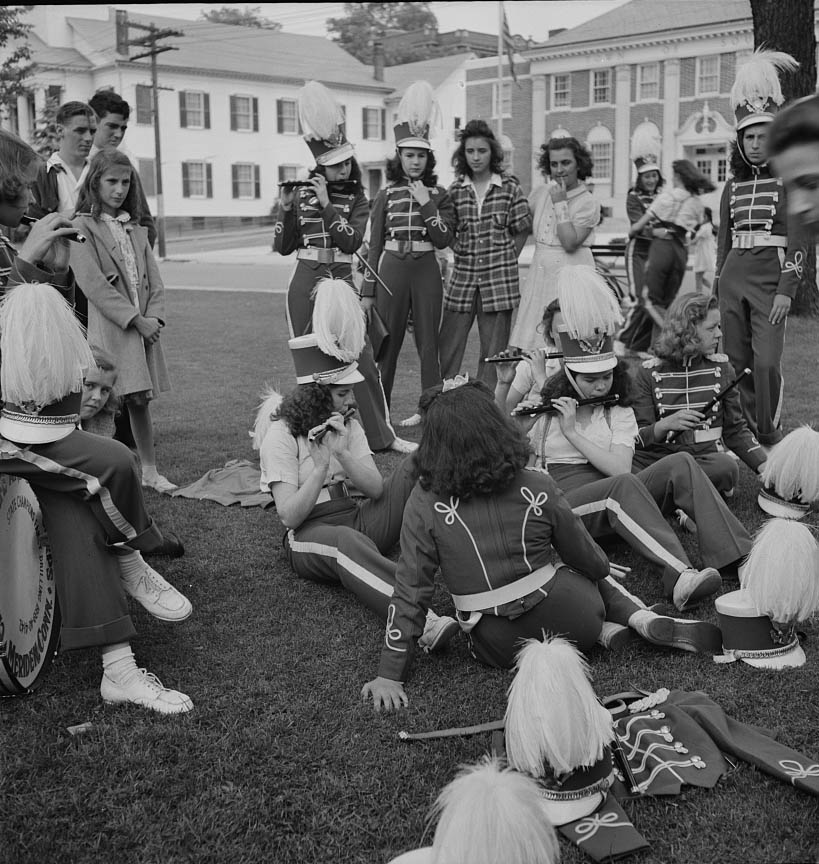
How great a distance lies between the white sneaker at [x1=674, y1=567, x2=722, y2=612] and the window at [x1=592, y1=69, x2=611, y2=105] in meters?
37.1

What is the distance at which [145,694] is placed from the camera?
10.1 ft

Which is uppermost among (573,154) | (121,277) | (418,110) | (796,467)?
(418,110)

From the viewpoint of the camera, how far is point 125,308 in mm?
5094

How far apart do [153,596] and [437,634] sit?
1011 millimetres

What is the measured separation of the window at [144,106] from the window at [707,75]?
21.2 m

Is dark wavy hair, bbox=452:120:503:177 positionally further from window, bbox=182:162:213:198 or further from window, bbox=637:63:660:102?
window, bbox=182:162:213:198

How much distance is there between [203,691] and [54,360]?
3.80ft

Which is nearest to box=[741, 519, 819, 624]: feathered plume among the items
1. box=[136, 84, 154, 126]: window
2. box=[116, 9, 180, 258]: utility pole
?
box=[116, 9, 180, 258]: utility pole

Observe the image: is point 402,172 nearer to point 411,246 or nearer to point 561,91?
point 411,246

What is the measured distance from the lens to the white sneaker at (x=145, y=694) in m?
3.06

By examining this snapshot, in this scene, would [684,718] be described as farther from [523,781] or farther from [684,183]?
Answer: [684,183]

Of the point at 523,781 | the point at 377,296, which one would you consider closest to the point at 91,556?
the point at 523,781

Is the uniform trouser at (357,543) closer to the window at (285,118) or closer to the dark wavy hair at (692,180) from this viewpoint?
the dark wavy hair at (692,180)

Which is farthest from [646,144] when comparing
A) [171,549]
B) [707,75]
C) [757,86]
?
[707,75]
